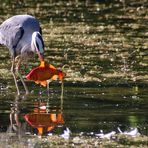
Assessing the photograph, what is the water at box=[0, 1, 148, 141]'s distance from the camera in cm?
936

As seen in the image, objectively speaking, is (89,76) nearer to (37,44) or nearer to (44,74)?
(37,44)

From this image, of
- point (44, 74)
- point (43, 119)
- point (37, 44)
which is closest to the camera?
point (43, 119)

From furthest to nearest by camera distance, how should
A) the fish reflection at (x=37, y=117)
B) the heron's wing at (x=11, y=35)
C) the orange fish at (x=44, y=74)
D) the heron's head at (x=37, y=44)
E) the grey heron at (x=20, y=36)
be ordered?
the heron's wing at (x=11, y=35)
the grey heron at (x=20, y=36)
the heron's head at (x=37, y=44)
the orange fish at (x=44, y=74)
the fish reflection at (x=37, y=117)

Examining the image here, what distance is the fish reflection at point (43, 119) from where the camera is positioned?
29.4 ft

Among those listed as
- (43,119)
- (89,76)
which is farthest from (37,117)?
(89,76)

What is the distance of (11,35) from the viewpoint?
1246 centimetres

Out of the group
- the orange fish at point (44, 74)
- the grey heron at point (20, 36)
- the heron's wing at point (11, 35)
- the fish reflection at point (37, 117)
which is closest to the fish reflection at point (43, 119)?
the fish reflection at point (37, 117)

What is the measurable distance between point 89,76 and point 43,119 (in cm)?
289

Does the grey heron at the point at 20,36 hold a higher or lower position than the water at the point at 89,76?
higher

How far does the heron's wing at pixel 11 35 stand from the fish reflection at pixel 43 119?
7.61 ft

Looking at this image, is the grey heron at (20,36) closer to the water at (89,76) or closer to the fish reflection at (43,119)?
the water at (89,76)

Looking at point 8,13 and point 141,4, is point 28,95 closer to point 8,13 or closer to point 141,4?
point 8,13

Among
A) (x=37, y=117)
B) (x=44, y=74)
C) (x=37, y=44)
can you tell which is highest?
(x=37, y=44)

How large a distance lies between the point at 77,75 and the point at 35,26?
952 millimetres
